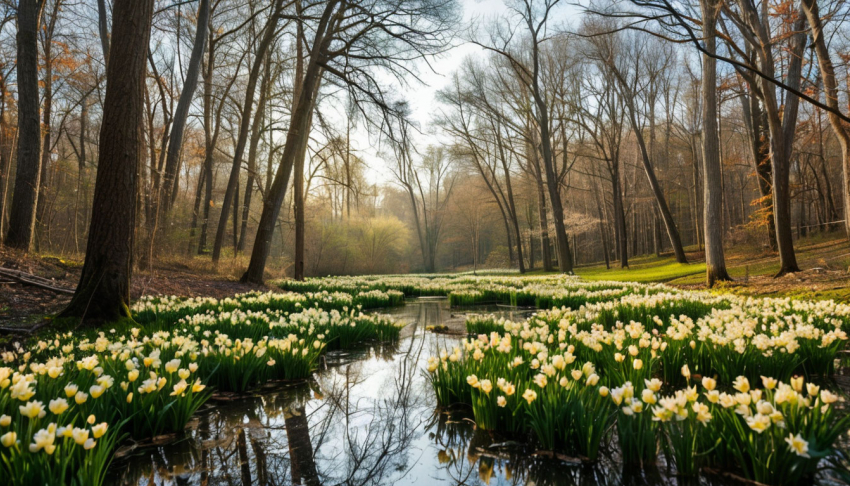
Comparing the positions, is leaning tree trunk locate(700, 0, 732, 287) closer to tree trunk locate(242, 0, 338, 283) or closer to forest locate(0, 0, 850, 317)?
forest locate(0, 0, 850, 317)

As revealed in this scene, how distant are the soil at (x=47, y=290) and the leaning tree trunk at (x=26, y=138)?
3.14ft

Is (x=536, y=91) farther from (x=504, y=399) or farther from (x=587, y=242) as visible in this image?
(x=587, y=242)

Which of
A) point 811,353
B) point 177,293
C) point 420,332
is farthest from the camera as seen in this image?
point 177,293

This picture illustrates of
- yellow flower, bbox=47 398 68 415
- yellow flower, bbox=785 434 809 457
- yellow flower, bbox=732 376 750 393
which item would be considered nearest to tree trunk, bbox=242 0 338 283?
yellow flower, bbox=47 398 68 415

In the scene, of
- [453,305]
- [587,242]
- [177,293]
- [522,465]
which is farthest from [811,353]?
[587,242]

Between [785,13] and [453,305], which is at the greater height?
[785,13]

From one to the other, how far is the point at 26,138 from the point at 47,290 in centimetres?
500

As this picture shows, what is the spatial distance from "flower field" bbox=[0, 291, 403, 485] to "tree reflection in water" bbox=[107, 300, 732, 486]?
0.20 m

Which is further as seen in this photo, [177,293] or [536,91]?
[536,91]

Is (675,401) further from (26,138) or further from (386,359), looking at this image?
(26,138)

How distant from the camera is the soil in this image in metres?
5.09

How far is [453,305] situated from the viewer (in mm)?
9805

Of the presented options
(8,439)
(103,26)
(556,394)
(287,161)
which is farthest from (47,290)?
(103,26)

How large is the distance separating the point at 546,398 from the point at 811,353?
2.48 metres
